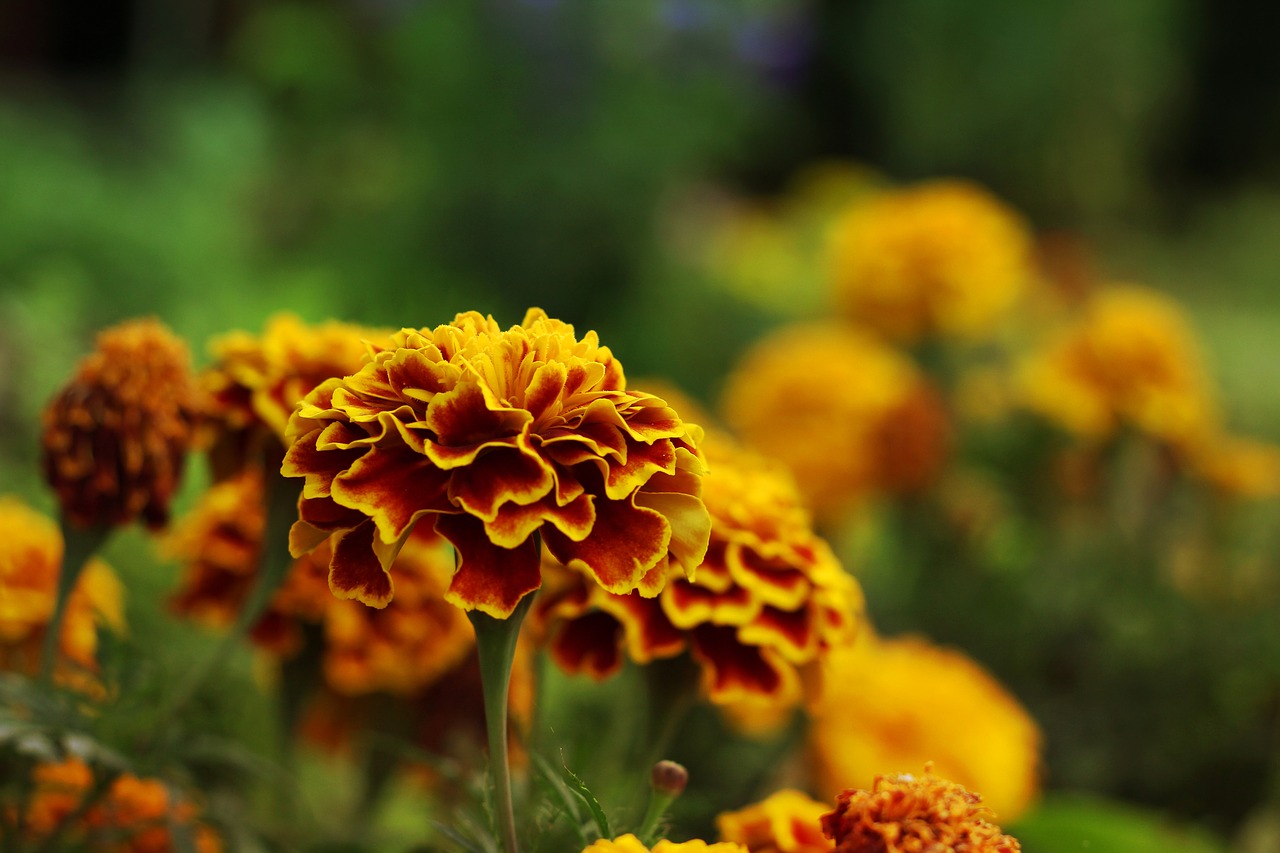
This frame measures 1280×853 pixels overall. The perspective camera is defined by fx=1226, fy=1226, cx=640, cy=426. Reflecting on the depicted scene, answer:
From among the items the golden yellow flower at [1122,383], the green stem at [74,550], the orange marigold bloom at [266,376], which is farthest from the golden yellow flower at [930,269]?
the green stem at [74,550]

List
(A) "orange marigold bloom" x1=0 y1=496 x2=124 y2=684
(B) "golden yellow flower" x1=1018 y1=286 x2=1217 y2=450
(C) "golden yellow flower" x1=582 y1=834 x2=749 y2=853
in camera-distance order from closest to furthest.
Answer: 1. (C) "golden yellow flower" x1=582 y1=834 x2=749 y2=853
2. (A) "orange marigold bloom" x1=0 y1=496 x2=124 y2=684
3. (B) "golden yellow flower" x1=1018 y1=286 x2=1217 y2=450

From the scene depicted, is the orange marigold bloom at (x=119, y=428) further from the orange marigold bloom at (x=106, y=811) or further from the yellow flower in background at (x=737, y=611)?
the yellow flower in background at (x=737, y=611)

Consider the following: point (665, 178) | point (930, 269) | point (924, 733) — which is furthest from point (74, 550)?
point (665, 178)

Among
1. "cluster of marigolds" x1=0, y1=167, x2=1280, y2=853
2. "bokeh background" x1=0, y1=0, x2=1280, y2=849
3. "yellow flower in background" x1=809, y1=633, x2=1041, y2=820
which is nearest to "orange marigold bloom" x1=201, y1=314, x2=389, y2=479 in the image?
"cluster of marigolds" x1=0, y1=167, x2=1280, y2=853

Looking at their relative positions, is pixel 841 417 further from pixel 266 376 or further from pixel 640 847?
pixel 640 847

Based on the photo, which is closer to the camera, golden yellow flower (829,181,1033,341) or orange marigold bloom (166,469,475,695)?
orange marigold bloom (166,469,475,695)

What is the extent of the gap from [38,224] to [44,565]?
8.99ft

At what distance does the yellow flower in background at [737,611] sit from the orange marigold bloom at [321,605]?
20cm

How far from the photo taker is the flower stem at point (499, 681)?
58 centimetres

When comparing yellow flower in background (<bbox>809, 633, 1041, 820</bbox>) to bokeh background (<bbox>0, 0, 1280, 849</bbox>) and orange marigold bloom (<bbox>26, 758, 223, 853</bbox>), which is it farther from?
orange marigold bloom (<bbox>26, 758, 223, 853</bbox>)

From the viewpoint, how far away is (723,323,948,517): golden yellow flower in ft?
6.34

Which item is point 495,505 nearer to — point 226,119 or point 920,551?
point 920,551

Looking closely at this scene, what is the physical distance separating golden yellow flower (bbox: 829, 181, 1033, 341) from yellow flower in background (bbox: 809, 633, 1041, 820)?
121cm

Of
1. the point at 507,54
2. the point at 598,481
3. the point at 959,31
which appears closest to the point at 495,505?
the point at 598,481
